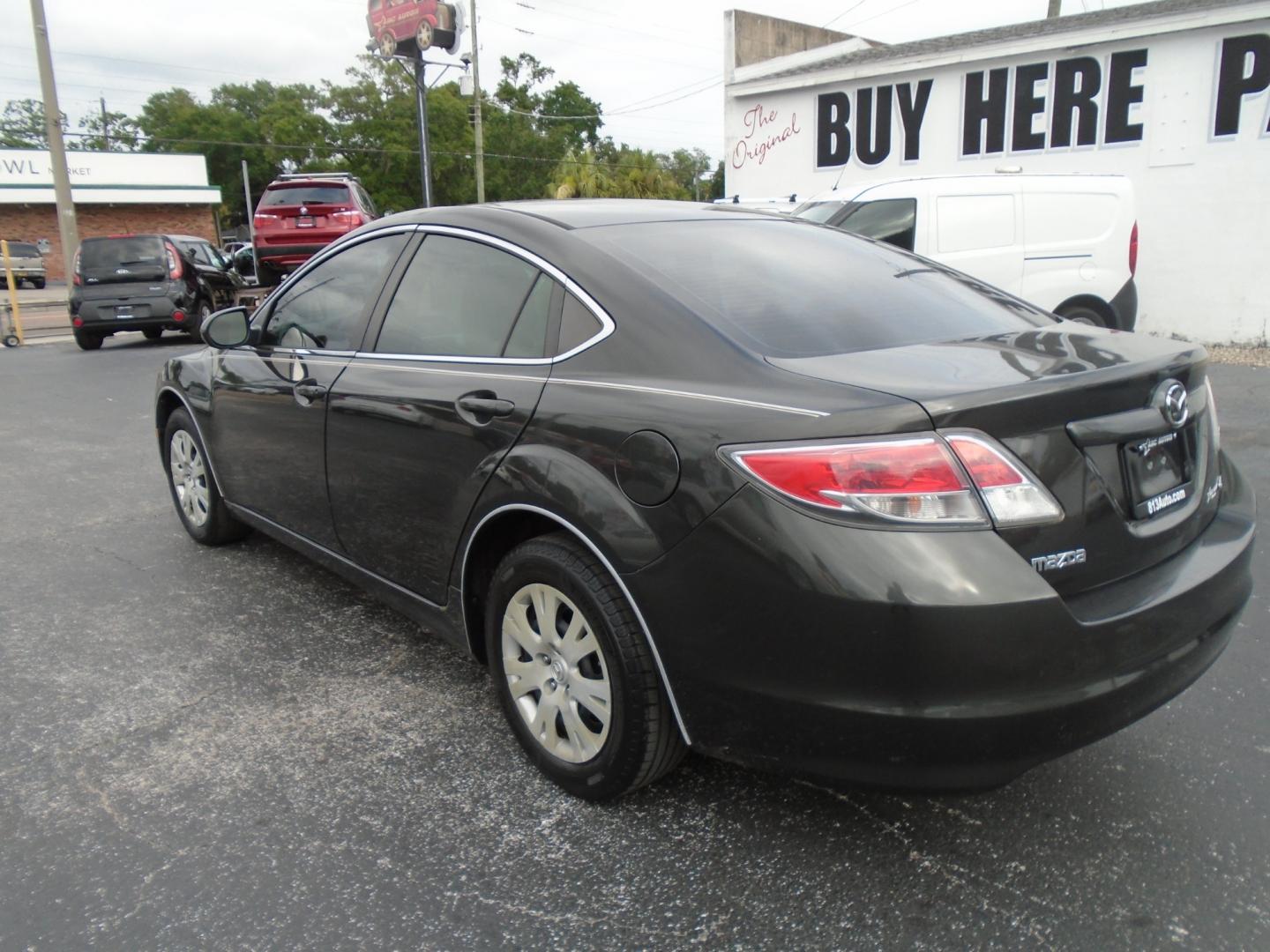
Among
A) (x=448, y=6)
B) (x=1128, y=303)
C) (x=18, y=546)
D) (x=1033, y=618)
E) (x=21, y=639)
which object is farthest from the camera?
(x=448, y=6)

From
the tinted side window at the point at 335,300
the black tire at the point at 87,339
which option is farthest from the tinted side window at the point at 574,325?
the black tire at the point at 87,339

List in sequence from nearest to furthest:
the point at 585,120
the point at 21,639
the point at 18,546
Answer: the point at 21,639 < the point at 18,546 < the point at 585,120

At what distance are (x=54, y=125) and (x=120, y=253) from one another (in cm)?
502

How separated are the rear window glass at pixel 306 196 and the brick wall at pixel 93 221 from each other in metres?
27.6

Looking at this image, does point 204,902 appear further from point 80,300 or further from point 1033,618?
point 80,300

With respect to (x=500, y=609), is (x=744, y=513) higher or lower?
higher

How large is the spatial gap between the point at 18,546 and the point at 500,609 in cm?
348

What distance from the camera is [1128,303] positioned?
9.43 metres

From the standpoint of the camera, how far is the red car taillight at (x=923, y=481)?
77.1 inches

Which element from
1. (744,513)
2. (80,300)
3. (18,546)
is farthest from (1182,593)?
(80,300)

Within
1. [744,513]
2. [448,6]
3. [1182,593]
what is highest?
[448,6]

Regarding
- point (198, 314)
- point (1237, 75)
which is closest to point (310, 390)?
point (198, 314)

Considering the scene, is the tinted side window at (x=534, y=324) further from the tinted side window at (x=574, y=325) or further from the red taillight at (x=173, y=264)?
the red taillight at (x=173, y=264)

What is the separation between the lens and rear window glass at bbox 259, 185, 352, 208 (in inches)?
655
